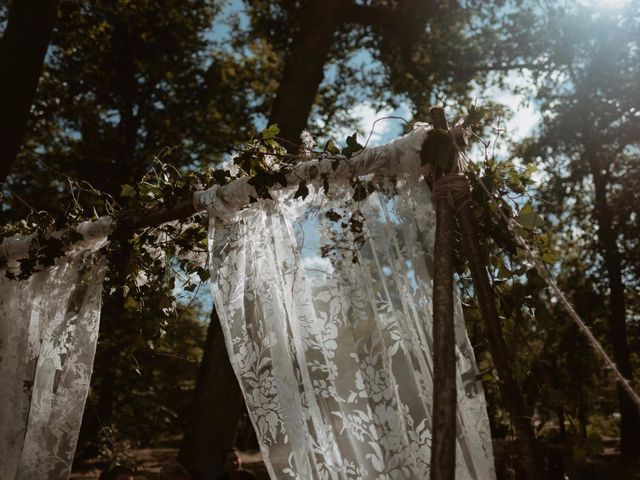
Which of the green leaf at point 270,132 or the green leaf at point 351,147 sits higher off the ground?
the green leaf at point 270,132

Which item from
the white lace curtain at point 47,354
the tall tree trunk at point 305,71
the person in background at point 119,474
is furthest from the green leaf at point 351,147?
the tall tree trunk at point 305,71

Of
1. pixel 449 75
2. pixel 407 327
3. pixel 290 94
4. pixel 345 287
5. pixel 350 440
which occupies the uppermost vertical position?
pixel 449 75

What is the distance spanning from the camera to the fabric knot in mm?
2154

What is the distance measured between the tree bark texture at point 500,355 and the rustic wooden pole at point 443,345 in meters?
0.07

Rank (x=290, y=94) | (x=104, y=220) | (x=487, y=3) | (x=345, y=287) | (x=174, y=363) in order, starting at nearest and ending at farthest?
(x=345, y=287)
(x=104, y=220)
(x=290, y=94)
(x=487, y=3)
(x=174, y=363)

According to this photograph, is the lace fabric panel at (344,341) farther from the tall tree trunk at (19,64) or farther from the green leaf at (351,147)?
the tall tree trunk at (19,64)

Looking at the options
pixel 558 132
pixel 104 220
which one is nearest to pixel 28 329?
pixel 104 220

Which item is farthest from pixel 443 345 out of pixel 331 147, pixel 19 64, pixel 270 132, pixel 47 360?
pixel 19 64

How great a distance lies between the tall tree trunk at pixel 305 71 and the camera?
682 centimetres

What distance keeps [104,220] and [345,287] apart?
174 cm

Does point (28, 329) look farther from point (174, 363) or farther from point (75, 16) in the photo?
point (174, 363)

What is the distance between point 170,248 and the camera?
3.53 metres

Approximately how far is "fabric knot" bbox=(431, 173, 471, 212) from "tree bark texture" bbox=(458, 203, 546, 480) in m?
0.03

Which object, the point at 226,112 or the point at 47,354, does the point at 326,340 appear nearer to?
the point at 47,354
